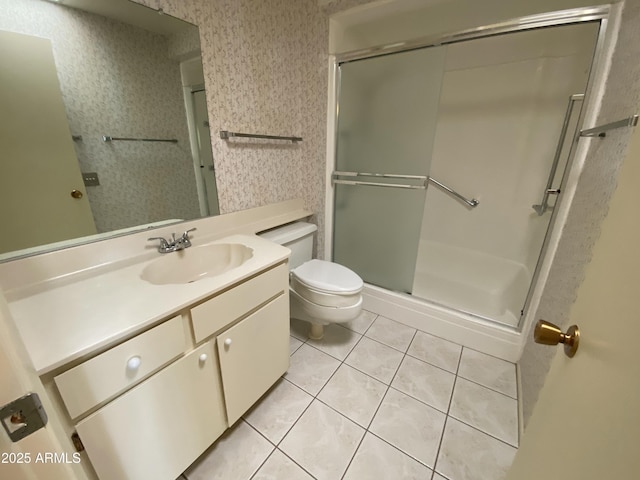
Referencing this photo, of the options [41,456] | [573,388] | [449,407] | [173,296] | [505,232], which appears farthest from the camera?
[505,232]

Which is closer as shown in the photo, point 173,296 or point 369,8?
point 173,296

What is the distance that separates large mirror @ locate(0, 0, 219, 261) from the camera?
2.64ft

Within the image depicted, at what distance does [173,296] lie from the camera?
2.63ft

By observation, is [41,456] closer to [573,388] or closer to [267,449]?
[573,388]

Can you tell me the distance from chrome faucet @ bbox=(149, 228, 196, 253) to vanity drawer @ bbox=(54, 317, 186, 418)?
0.47m

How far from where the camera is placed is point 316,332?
1.71m

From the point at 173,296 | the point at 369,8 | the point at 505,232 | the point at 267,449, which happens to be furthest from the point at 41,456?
the point at 505,232

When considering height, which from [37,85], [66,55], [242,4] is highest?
[242,4]

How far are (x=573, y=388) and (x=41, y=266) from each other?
1481mm

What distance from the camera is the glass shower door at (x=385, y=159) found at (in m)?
1.56

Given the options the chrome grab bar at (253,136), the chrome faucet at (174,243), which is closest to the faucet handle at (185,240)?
the chrome faucet at (174,243)

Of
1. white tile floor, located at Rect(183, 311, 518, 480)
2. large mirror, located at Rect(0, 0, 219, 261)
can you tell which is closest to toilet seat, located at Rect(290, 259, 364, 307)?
white tile floor, located at Rect(183, 311, 518, 480)

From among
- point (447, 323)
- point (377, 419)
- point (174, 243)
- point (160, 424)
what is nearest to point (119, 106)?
point (174, 243)

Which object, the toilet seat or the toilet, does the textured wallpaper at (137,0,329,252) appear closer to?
the toilet
